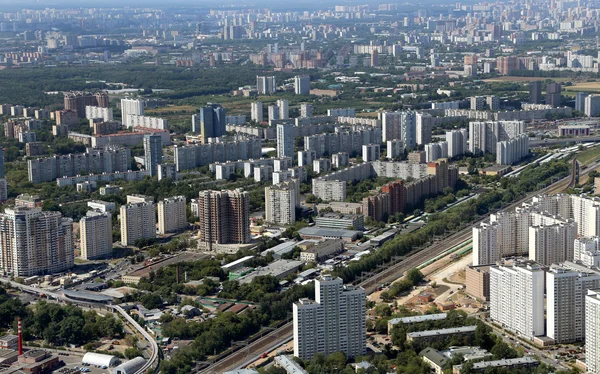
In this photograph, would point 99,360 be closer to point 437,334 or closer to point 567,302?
point 437,334

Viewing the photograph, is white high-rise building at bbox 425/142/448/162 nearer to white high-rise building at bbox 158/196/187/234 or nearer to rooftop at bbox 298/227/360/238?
rooftop at bbox 298/227/360/238

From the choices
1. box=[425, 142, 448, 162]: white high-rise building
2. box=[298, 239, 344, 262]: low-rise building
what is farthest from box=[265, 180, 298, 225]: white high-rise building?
box=[425, 142, 448, 162]: white high-rise building

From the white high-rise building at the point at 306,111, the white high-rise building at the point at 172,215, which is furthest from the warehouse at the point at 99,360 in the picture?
the white high-rise building at the point at 306,111

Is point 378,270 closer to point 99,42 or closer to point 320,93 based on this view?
point 320,93

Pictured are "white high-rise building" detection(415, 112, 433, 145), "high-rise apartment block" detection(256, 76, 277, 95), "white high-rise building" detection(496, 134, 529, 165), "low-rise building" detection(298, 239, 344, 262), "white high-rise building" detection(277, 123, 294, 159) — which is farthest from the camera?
"high-rise apartment block" detection(256, 76, 277, 95)

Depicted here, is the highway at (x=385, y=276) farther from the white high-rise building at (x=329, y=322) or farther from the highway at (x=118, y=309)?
the white high-rise building at (x=329, y=322)

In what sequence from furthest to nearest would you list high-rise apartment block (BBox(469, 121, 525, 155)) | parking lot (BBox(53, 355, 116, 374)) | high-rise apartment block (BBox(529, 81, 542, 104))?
high-rise apartment block (BBox(529, 81, 542, 104))
high-rise apartment block (BBox(469, 121, 525, 155))
parking lot (BBox(53, 355, 116, 374))

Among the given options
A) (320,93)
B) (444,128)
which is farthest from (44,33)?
(444,128)

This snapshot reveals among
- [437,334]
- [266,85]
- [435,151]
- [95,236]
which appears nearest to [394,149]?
[435,151]
